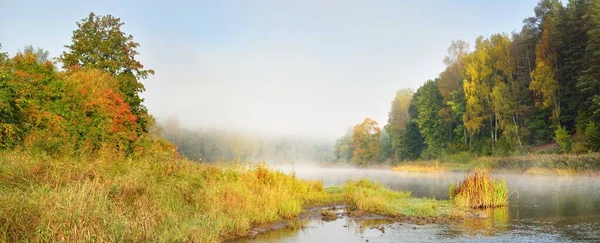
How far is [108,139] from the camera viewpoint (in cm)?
2433

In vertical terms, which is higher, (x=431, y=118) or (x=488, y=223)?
(x=431, y=118)

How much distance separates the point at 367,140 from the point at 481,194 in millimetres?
82457

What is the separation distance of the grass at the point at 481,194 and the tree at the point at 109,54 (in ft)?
81.6

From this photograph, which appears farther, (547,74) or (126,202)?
(547,74)

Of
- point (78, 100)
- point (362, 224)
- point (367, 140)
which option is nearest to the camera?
point (362, 224)

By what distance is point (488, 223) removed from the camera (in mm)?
15383

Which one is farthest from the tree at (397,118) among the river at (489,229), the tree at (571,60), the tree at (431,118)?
the river at (489,229)

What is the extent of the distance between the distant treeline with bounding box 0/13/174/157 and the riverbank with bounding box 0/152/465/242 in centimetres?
269

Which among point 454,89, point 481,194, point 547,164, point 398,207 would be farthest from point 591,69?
point 398,207

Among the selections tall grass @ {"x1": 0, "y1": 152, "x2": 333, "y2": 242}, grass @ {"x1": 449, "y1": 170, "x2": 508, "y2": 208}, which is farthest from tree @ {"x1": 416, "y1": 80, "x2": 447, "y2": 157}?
tall grass @ {"x1": 0, "y1": 152, "x2": 333, "y2": 242}

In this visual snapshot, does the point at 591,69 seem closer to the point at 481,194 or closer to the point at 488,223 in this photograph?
the point at 481,194

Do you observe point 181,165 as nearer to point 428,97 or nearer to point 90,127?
point 90,127

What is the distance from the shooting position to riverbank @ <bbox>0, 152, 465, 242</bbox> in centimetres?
835

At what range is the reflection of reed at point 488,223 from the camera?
45.1 feet
